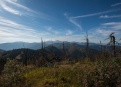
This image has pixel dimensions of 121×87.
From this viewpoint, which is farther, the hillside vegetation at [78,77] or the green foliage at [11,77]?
the green foliage at [11,77]

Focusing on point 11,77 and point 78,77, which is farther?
point 11,77

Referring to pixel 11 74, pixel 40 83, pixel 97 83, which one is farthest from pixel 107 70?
pixel 11 74

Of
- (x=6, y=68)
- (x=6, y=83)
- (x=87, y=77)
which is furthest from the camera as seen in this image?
(x=6, y=68)

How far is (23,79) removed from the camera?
14.9 m

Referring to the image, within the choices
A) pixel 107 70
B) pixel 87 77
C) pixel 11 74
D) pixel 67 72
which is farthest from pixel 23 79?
pixel 107 70

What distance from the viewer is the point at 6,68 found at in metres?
14.7

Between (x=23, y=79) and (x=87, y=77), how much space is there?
626cm

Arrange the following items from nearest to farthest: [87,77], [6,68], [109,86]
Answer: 1. [109,86]
2. [87,77]
3. [6,68]

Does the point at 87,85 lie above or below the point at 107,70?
below

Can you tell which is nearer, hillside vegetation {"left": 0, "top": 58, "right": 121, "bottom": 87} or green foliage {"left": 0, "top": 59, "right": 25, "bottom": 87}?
hillside vegetation {"left": 0, "top": 58, "right": 121, "bottom": 87}

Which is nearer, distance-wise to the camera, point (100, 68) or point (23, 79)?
point (100, 68)

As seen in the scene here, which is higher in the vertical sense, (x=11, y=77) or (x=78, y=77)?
(x=78, y=77)

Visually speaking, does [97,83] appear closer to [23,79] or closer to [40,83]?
[40,83]

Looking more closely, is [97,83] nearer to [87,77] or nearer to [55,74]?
[87,77]
